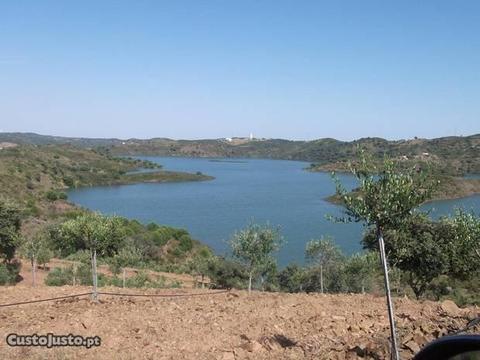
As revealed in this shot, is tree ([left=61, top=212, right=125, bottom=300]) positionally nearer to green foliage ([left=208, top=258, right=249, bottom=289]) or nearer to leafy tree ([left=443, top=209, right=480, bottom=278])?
leafy tree ([left=443, top=209, right=480, bottom=278])

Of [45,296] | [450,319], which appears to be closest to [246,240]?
[45,296]

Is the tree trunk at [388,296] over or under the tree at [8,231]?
over

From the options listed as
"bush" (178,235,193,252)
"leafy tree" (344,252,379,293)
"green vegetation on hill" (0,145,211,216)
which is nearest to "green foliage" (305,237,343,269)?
"leafy tree" (344,252,379,293)

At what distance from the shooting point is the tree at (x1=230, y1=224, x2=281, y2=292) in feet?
78.6

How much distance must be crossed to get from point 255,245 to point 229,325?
39.9 ft

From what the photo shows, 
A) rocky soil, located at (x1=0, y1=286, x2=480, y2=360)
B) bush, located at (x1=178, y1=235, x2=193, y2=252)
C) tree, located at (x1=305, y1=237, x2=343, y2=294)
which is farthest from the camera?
bush, located at (x1=178, y1=235, x2=193, y2=252)

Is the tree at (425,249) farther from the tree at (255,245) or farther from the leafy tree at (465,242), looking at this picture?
the tree at (255,245)

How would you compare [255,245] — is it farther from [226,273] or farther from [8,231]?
[8,231]

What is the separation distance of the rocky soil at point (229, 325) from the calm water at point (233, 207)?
45.1 metres

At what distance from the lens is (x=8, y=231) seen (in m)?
29.7

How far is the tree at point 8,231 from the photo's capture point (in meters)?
29.6

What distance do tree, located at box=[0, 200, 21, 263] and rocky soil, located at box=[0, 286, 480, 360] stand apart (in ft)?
51.2

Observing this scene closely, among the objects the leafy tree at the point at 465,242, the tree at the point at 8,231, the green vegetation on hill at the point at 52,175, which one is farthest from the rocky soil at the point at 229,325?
the green vegetation on hill at the point at 52,175

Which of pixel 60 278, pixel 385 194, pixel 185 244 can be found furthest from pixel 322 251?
pixel 185 244
